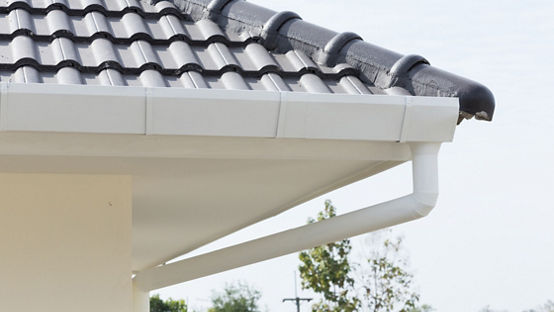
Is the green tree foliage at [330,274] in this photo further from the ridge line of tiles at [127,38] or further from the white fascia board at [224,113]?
the white fascia board at [224,113]

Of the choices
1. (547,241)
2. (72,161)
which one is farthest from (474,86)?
(547,241)

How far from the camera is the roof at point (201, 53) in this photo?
2795 mm

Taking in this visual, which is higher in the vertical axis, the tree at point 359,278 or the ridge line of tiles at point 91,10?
the tree at point 359,278

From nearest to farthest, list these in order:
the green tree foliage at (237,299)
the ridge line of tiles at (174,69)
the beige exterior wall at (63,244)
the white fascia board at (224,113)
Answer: the white fascia board at (224,113)
the ridge line of tiles at (174,69)
the beige exterior wall at (63,244)
the green tree foliage at (237,299)

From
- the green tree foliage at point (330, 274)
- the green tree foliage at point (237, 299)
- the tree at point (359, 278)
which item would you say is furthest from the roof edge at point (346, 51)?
the green tree foliage at point (237, 299)

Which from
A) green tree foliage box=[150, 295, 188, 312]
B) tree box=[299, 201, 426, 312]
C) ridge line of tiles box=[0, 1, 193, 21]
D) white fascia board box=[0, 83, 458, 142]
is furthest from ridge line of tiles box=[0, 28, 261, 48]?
green tree foliage box=[150, 295, 188, 312]

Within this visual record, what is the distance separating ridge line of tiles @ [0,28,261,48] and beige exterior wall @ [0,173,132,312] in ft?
1.68

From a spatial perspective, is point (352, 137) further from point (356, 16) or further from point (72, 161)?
point (356, 16)

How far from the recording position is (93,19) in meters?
3.41

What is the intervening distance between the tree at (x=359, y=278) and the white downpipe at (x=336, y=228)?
44.3 feet

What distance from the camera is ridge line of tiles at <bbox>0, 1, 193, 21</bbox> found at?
3.45m

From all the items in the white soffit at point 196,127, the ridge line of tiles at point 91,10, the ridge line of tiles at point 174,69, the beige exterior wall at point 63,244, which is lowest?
the beige exterior wall at point 63,244

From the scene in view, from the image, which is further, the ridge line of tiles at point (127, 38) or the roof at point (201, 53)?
the ridge line of tiles at point (127, 38)

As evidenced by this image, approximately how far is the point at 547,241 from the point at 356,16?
49.3ft
